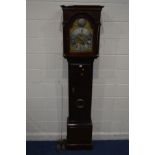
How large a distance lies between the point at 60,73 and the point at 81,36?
0.63 meters

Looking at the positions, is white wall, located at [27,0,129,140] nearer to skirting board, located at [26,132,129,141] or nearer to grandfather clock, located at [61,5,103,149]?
skirting board, located at [26,132,129,141]

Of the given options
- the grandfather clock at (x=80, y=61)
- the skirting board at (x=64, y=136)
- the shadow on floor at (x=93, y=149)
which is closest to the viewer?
the grandfather clock at (x=80, y=61)

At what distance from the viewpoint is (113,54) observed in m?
3.77

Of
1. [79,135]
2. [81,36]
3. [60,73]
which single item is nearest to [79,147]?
[79,135]

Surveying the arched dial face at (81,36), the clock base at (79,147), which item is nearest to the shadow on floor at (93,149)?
the clock base at (79,147)

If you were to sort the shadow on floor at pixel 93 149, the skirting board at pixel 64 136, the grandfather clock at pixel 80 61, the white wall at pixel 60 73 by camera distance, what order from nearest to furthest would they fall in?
1. the grandfather clock at pixel 80 61
2. the shadow on floor at pixel 93 149
3. the white wall at pixel 60 73
4. the skirting board at pixel 64 136

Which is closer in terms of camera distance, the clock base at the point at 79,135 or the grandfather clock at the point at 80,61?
the grandfather clock at the point at 80,61

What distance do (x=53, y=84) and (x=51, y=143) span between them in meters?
0.79

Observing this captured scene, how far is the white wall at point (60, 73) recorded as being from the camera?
145 inches

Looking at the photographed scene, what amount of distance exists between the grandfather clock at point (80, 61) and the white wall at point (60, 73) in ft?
0.87

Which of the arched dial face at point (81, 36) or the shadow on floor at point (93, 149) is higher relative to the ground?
the arched dial face at point (81, 36)

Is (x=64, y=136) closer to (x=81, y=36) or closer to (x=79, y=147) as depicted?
(x=79, y=147)

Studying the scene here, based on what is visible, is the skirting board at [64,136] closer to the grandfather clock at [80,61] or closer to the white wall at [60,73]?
the white wall at [60,73]

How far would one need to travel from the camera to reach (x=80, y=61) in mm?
3490
